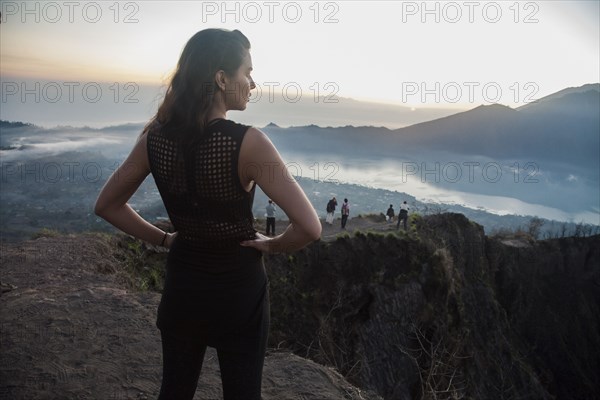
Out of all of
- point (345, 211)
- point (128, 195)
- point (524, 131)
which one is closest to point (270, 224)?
point (345, 211)

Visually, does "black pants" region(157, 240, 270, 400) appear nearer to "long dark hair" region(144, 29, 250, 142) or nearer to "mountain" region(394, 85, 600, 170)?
"long dark hair" region(144, 29, 250, 142)

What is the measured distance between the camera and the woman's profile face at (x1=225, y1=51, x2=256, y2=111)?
1.52m

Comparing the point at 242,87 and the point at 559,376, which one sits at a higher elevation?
the point at 242,87

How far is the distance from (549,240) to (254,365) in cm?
3903

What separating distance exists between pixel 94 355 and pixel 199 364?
2.88m

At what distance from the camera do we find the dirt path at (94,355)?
11.6ft

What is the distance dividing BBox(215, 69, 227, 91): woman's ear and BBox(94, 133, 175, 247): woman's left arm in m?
0.40

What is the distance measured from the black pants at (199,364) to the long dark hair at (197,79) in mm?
814

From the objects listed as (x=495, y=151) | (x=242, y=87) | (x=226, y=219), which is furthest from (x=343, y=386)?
(x=495, y=151)

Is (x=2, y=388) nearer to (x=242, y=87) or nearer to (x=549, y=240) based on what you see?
(x=242, y=87)

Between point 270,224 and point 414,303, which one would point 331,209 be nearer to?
point 270,224

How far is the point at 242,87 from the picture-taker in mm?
1546

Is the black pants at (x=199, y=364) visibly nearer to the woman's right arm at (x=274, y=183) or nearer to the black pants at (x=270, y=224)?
the woman's right arm at (x=274, y=183)

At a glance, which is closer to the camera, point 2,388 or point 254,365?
point 254,365
